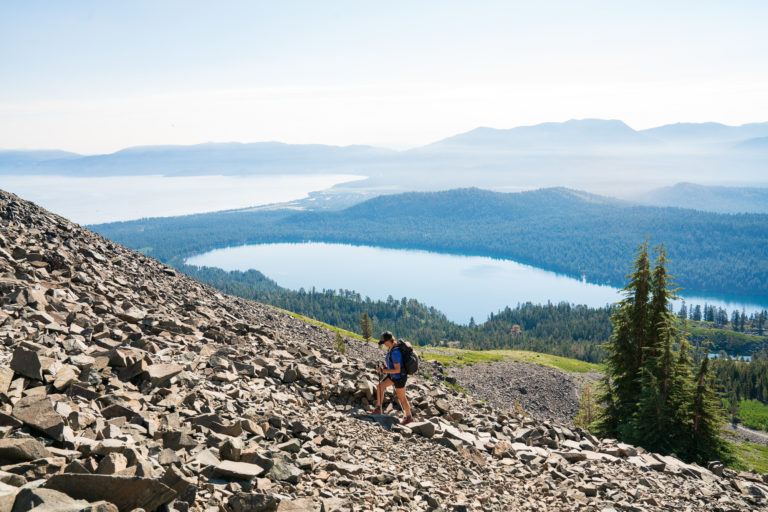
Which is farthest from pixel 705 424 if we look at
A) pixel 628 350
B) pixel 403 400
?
pixel 403 400

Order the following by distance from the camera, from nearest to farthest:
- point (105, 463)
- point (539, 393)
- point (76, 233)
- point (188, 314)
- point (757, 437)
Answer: point (105, 463) < point (188, 314) < point (76, 233) < point (539, 393) < point (757, 437)

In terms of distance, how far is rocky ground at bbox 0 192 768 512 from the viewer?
9.14 meters

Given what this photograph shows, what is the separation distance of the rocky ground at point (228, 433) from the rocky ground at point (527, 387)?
148ft

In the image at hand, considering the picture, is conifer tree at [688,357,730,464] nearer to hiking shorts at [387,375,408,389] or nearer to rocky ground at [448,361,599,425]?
hiking shorts at [387,375,408,389]

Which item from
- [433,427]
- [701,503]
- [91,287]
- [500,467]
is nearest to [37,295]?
[91,287]

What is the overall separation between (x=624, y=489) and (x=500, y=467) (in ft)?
11.8

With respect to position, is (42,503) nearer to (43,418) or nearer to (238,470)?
(43,418)

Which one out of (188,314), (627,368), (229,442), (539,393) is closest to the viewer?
(229,442)

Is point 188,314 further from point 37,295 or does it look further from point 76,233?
point 76,233

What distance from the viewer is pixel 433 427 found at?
1692cm

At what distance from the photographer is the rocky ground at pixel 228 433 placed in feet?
30.0

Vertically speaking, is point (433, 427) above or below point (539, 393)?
above

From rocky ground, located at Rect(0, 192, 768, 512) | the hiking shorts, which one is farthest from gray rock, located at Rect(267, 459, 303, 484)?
the hiking shorts

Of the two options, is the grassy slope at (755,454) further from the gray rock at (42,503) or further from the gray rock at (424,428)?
the gray rock at (42,503)
